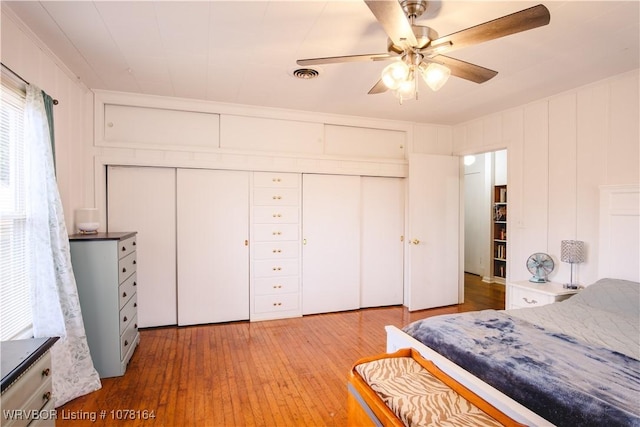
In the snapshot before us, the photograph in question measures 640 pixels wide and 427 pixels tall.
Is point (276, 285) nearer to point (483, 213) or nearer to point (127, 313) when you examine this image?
point (127, 313)

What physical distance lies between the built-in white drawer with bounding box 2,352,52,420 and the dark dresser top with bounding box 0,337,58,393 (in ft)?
0.12

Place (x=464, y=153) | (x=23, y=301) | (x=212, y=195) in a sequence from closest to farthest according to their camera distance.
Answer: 1. (x=23, y=301)
2. (x=212, y=195)
3. (x=464, y=153)

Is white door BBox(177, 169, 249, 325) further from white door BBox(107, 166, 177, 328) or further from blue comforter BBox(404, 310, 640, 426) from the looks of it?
blue comforter BBox(404, 310, 640, 426)

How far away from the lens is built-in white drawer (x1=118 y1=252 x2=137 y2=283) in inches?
104

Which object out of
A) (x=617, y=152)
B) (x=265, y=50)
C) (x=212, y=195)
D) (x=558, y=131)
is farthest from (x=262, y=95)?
(x=617, y=152)

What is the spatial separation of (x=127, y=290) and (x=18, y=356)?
162cm

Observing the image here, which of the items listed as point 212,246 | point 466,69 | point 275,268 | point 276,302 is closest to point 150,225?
point 212,246

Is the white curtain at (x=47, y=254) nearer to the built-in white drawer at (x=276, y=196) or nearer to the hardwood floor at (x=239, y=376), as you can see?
the hardwood floor at (x=239, y=376)

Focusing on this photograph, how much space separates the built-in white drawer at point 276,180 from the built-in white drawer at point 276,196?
49mm

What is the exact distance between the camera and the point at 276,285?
13.1ft

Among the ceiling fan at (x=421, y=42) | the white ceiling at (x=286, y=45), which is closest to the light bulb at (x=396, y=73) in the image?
the ceiling fan at (x=421, y=42)

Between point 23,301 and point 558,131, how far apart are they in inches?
186

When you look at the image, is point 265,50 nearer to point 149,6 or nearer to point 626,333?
point 149,6

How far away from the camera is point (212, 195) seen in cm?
377
